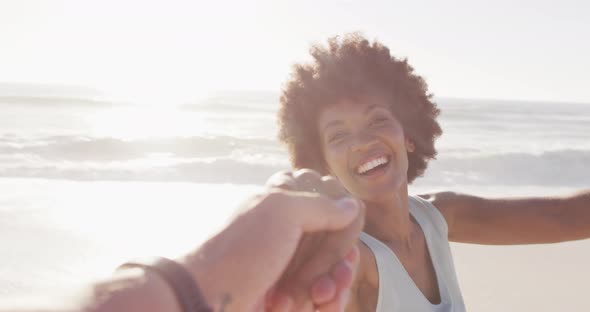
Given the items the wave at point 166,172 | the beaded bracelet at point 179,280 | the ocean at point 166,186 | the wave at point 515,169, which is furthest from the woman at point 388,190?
the wave at point 515,169

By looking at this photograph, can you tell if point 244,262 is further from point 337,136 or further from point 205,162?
point 205,162

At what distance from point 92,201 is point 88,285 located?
7.97 metres

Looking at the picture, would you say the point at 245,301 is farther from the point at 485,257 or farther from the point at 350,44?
the point at 485,257

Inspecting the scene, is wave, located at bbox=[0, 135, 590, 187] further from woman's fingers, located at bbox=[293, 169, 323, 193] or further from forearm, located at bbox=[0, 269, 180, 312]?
forearm, located at bbox=[0, 269, 180, 312]

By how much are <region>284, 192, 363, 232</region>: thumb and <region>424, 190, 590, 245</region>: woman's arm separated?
189cm

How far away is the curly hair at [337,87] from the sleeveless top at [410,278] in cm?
52

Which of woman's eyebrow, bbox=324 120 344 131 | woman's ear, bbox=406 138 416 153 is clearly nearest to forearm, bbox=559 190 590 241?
woman's ear, bbox=406 138 416 153

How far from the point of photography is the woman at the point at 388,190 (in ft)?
8.96

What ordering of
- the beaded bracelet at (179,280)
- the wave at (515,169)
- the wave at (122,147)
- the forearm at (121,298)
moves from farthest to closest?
the wave at (122,147) → the wave at (515,169) → the beaded bracelet at (179,280) → the forearm at (121,298)

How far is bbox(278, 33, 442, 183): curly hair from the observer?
2814mm

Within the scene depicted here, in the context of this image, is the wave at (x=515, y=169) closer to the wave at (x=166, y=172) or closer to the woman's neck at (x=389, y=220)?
the wave at (x=166, y=172)

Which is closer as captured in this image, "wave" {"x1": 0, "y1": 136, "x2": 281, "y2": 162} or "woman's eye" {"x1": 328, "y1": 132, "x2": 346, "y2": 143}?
"woman's eye" {"x1": 328, "y1": 132, "x2": 346, "y2": 143}

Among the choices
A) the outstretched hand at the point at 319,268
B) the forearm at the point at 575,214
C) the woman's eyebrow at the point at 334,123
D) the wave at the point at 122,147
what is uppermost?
the woman's eyebrow at the point at 334,123

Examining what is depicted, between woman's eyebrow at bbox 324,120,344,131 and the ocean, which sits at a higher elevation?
woman's eyebrow at bbox 324,120,344,131
